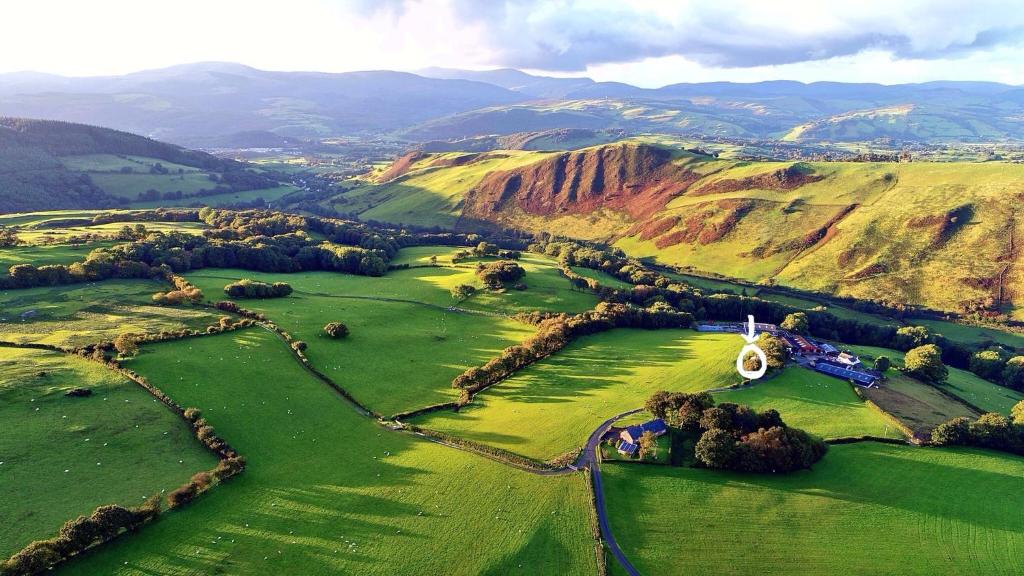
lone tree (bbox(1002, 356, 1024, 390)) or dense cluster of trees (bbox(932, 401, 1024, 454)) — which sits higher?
dense cluster of trees (bbox(932, 401, 1024, 454))

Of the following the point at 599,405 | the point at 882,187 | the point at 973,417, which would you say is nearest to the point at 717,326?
the point at 973,417

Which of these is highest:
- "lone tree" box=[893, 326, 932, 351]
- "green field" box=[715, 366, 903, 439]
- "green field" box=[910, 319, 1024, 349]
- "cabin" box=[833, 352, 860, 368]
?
"cabin" box=[833, 352, 860, 368]

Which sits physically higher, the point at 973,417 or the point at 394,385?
the point at 394,385

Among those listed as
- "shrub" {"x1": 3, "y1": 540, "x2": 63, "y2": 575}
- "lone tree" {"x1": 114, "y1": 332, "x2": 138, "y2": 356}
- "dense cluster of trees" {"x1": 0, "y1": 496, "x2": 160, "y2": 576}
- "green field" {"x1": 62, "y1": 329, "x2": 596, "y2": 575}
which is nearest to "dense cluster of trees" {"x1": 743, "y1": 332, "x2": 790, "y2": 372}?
"green field" {"x1": 62, "y1": 329, "x2": 596, "y2": 575}

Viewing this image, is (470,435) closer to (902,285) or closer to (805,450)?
(805,450)

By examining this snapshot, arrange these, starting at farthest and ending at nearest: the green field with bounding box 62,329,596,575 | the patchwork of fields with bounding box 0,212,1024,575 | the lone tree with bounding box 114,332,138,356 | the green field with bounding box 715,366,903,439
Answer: the lone tree with bounding box 114,332,138,356 < the green field with bounding box 715,366,903,439 < the patchwork of fields with bounding box 0,212,1024,575 < the green field with bounding box 62,329,596,575

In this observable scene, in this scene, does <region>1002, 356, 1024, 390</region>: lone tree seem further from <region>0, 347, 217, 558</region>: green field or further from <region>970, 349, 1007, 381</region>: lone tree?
<region>0, 347, 217, 558</region>: green field

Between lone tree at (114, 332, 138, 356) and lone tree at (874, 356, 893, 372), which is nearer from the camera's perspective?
lone tree at (114, 332, 138, 356)
